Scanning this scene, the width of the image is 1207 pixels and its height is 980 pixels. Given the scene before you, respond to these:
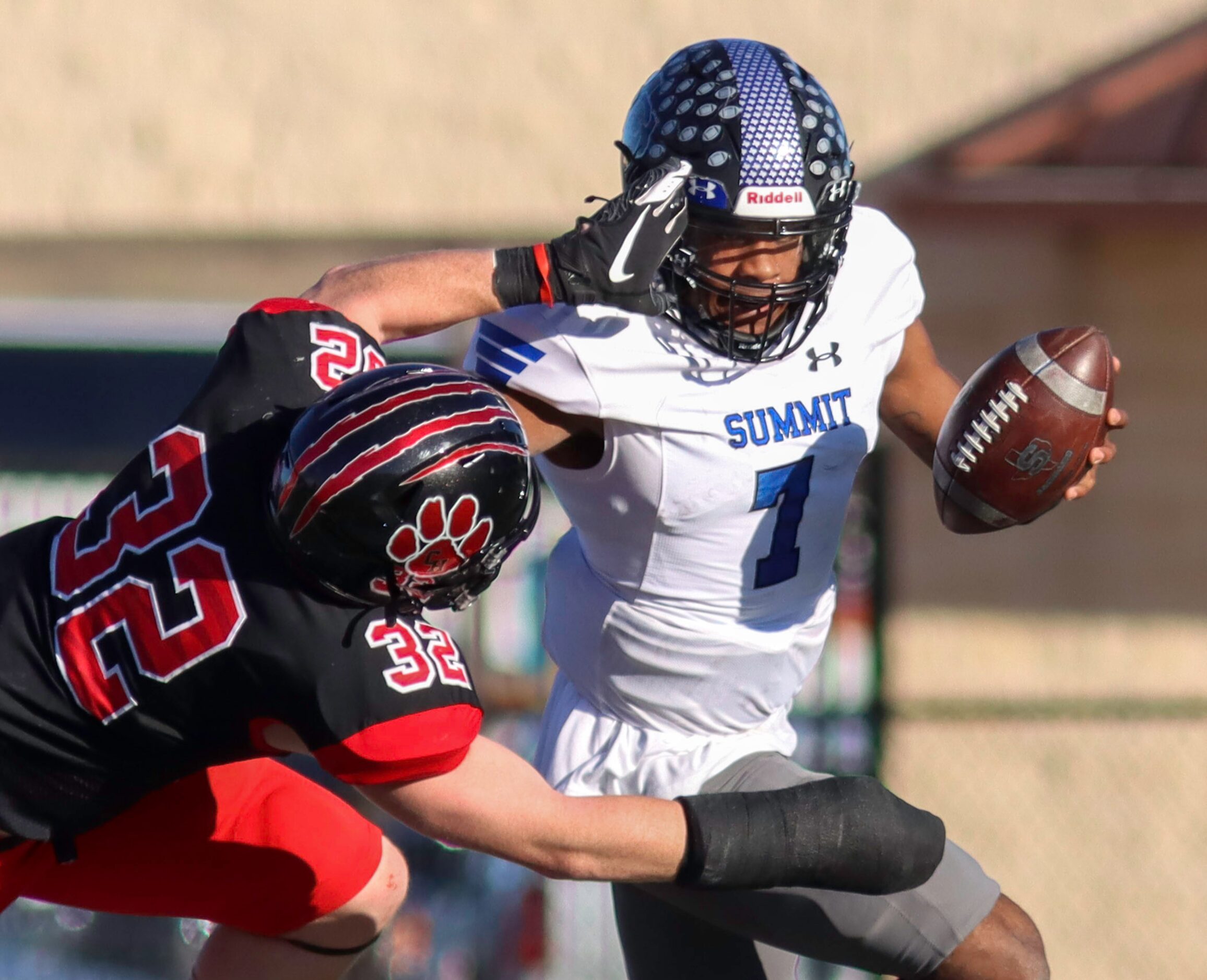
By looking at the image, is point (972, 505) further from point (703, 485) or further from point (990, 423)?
point (703, 485)

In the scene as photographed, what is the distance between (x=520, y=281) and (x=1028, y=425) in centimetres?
94

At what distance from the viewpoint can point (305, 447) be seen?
222 centimetres

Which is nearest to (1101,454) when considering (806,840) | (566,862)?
(806,840)

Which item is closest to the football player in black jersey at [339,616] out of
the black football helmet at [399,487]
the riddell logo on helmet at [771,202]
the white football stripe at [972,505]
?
the black football helmet at [399,487]

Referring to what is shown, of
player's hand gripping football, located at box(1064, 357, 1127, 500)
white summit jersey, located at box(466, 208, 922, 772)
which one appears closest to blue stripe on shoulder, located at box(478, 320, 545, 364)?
white summit jersey, located at box(466, 208, 922, 772)

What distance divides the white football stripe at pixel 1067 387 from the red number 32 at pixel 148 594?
1.47 m

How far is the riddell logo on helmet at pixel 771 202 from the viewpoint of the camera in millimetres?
2688

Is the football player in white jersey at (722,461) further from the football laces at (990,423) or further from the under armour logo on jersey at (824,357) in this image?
the football laces at (990,423)

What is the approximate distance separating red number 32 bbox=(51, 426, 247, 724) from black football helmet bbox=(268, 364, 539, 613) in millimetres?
140

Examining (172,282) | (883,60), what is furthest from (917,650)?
(172,282)

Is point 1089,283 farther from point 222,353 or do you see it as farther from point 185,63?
point 222,353

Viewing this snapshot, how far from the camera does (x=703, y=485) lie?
2.74 m

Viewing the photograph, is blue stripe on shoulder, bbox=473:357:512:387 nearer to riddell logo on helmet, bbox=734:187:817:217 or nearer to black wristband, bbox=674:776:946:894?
riddell logo on helmet, bbox=734:187:817:217

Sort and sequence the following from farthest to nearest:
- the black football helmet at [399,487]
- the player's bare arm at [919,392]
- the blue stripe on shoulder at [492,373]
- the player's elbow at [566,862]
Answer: the player's bare arm at [919,392] → the blue stripe on shoulder at [492,373] → the player's elbow at [566,862] → the black football helmet at [399,487]
